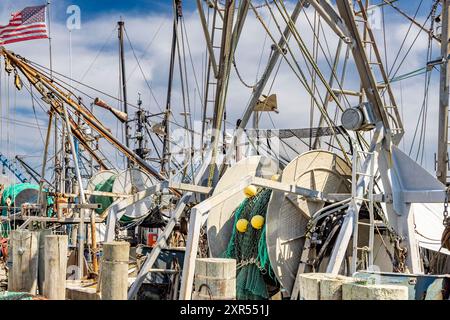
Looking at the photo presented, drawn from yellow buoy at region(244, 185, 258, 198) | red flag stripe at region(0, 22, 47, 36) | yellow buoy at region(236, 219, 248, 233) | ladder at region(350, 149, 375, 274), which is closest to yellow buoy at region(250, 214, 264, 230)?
yellow buoy at region(236, 219, 248, 233)

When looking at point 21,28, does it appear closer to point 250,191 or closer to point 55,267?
point 250,191

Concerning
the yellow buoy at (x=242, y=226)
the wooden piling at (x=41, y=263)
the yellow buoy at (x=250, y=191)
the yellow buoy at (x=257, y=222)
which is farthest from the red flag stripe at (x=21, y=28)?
the wooden piling at (x=41, y=263)

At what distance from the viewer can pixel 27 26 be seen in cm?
1844

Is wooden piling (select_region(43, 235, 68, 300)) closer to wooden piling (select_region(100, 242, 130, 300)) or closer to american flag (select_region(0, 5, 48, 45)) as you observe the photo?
wooden piling (select_region(100, 242, 130, 300))

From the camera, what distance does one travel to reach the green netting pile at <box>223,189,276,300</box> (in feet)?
38.9

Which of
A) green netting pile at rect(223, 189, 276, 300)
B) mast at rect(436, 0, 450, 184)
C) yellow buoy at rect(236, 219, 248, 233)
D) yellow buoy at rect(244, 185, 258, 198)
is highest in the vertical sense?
mast at rect(436, 0, 450, 184)

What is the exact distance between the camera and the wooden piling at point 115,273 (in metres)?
7.49

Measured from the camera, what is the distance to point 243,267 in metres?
12.1

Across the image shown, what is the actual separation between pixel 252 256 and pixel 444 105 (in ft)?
26.5

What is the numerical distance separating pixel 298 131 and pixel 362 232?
305 centimetres

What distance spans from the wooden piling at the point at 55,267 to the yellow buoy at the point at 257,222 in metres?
4.52

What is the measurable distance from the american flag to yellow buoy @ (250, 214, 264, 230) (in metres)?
10.4
